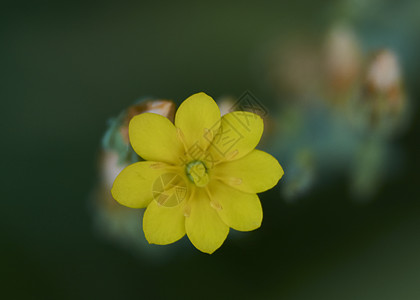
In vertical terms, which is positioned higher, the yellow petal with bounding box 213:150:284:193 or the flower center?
the flower center

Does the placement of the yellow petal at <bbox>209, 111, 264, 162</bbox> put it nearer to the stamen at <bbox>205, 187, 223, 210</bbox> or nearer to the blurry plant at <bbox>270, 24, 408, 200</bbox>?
the stamen at <bbox>205, 187, 223, 210</bbox>

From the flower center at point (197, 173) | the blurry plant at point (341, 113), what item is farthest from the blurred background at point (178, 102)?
the flower center at point (197, 173)

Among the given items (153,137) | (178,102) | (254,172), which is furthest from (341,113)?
(153,137)

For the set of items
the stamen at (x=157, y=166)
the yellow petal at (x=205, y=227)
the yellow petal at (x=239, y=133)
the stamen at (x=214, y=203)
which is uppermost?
the yellow petal at (x=239, y=133)

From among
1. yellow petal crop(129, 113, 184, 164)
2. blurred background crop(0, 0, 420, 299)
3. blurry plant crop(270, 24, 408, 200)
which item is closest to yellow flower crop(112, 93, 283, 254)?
yellow petal crop(129, 113, 184, 164)

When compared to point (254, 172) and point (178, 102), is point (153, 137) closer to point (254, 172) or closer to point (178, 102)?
point (254, 172)

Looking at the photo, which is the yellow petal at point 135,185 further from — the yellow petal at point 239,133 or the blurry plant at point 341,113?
the blurry plant at point 341,113
